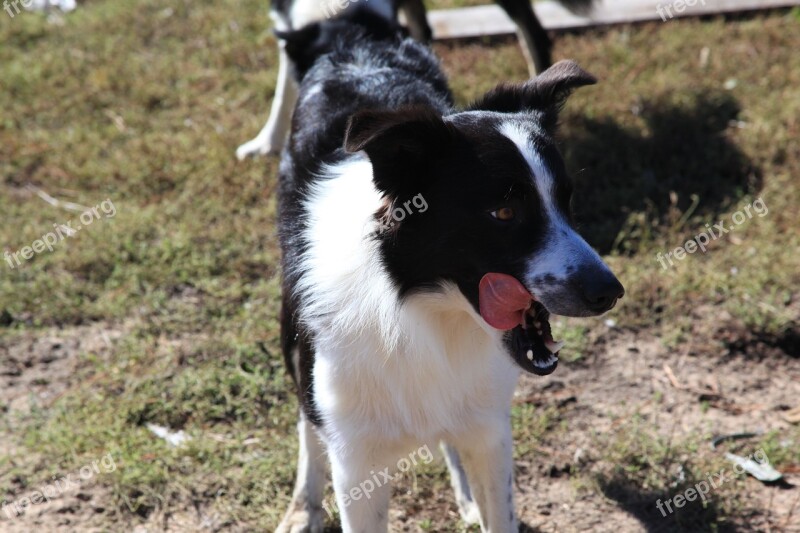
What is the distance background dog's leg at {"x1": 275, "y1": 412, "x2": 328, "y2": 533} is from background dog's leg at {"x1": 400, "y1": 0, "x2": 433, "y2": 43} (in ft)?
10.5

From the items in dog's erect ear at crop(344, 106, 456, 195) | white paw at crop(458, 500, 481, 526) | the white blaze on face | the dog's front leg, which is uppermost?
dog's erect ear at crop(344, 106, 456, 195)

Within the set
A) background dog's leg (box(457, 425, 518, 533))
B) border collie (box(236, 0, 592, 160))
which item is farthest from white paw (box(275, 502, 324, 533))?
border collie (box(236, 0, 592, 160))

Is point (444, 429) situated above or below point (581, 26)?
above

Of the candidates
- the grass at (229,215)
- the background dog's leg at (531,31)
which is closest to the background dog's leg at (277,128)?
the grass at (229,215)

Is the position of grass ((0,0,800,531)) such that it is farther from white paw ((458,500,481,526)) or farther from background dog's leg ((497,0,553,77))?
background dog's leg ((497,0,553,77))

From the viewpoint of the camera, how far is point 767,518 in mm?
3213

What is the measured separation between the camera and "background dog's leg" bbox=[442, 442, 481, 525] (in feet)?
10.7

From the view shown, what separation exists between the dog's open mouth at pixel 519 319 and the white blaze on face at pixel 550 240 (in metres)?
0.06

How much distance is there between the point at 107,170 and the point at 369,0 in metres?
2.15

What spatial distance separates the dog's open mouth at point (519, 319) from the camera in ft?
7.50

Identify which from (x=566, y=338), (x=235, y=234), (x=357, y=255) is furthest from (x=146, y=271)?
(x=357, y=255)

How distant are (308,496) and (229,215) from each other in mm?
2168

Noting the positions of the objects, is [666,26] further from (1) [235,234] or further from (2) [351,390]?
(2) [351,390]

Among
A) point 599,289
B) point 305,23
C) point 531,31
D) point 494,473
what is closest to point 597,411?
point 494,473
